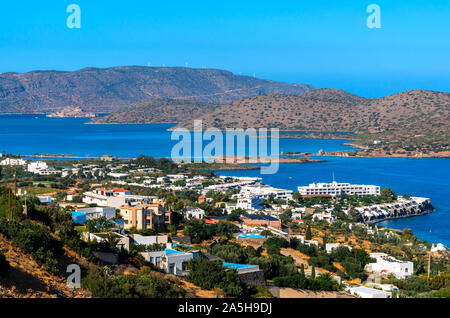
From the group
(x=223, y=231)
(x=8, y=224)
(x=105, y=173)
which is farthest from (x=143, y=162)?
(x=8, y=224)

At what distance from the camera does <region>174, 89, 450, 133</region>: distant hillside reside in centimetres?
7181

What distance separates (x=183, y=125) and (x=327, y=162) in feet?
132

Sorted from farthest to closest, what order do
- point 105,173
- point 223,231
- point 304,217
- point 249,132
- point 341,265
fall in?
1. point 249,132
2. point 105,173
3. point 304,217
4. point 223,231
5. point 341,265

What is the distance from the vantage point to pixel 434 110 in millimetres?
72750

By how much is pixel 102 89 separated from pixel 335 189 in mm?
153078

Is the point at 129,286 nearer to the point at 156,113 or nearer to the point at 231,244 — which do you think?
the point at 231,244

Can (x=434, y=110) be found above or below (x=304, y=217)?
above

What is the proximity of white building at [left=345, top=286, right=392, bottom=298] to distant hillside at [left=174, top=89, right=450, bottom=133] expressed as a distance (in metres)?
58.5

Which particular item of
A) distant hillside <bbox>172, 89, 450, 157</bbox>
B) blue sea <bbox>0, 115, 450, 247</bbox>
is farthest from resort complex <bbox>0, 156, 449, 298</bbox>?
distant hillside <bbox>172, 89, 450, 157</bbox>

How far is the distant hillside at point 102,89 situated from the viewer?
16350cm

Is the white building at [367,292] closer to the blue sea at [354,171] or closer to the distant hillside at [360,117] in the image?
the blue sea at [354,171]

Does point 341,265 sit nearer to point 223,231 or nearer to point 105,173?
point 223,231

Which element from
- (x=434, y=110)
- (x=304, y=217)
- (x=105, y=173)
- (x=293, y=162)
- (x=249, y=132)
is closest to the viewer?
(x=304, y=217)

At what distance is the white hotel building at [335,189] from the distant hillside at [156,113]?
2840 inches
